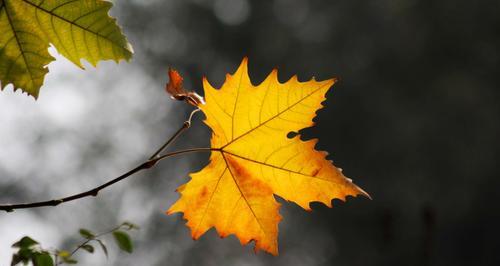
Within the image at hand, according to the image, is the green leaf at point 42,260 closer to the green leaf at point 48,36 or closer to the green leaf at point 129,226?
the green leaf at point 48,36

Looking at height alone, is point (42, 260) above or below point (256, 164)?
below

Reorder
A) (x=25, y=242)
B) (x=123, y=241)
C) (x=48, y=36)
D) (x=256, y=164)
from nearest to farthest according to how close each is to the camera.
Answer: (x=48, y=36)
(x=25, y=242)
(x=256, y=164)
(x=123, y=241)

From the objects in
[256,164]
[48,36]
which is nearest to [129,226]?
[256,164]

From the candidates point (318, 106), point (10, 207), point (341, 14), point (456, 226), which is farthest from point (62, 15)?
point (341, 14)

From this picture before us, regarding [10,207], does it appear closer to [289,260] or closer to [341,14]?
[289,260]

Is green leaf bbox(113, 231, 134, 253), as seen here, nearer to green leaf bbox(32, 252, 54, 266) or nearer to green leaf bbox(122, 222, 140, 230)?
green leaf bbox(122, 222, 140, 230)

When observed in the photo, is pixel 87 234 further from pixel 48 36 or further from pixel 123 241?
pixel 48 36

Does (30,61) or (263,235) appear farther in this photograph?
(263,235)
